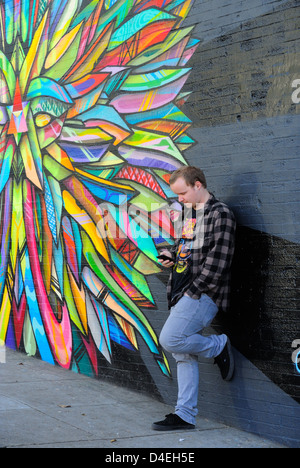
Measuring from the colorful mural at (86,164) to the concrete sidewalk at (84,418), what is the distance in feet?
1.42

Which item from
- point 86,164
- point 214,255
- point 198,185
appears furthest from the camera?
point 86,164

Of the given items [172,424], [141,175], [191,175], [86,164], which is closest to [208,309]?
[172,424]

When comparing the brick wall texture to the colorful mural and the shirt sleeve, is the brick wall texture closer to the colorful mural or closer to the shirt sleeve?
the colorful mural

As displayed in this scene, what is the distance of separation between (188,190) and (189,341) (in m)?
1.18

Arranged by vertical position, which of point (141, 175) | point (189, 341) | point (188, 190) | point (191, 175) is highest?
point (141, 175)

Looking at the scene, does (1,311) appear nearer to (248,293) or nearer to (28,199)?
(28,199)

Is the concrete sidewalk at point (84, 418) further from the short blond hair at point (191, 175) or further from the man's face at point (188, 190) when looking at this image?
the short blond hair at point (191, 175)

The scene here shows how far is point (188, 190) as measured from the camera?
18.0 ft

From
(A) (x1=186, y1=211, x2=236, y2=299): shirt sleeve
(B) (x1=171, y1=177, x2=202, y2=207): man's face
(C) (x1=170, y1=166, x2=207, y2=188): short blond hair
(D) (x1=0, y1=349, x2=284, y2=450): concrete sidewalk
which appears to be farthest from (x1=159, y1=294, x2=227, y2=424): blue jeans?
(C) (x1=170, y1=166, x2=207, y2=188): short blond hair

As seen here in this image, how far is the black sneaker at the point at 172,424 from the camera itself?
17.5 ft

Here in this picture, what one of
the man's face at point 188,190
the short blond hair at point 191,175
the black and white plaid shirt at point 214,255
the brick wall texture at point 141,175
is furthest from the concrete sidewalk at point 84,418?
the short blond hair at point 191,175

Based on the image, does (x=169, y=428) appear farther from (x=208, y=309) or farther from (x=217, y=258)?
(x=217, y=258)

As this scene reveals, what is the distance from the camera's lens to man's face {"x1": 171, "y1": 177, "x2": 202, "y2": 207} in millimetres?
5488
